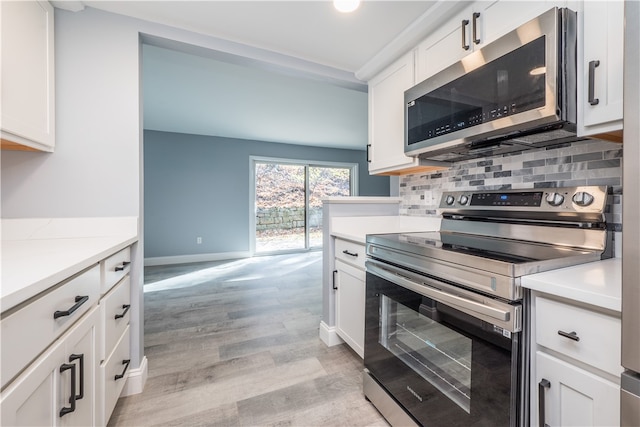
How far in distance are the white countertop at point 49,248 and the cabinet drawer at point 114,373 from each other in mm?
486

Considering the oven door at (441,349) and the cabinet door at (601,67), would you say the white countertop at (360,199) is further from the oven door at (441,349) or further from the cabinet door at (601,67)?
the cabinet door at (601,67)

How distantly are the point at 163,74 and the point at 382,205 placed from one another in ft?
8.41

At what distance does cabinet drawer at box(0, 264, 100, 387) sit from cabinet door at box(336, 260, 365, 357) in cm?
133

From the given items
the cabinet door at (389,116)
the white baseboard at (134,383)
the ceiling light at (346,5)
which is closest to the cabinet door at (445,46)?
the cabinet door at (389,116)

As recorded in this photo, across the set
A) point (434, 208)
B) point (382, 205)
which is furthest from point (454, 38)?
point (382, 205)

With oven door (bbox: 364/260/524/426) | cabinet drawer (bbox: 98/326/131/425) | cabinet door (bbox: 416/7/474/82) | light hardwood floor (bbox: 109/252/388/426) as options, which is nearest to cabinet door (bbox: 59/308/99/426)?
cabinet drawer (bbox: 98/326/131/425)

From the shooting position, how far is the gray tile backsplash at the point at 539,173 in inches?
43.6

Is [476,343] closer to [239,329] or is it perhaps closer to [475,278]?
[475,278]

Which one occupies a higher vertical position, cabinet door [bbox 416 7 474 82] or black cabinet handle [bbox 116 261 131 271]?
cabinet door [bbox 416 7 474 82]

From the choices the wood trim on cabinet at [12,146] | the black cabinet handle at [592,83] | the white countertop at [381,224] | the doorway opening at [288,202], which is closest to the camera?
the black cabinet handle at [592,83]

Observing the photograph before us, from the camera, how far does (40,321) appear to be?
0.72 meters

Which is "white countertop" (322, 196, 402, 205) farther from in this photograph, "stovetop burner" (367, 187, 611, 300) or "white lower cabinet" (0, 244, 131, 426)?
"white lower cabinet" (0, 244, 131, 426)

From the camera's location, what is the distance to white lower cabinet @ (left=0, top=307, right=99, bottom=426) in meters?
0.63

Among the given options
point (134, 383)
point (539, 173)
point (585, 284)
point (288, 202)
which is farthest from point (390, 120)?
point (288, 202)
